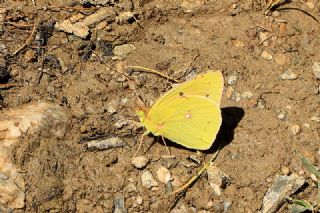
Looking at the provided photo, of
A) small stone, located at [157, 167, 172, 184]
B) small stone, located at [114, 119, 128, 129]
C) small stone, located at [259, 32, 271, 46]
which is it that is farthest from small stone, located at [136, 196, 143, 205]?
small stone, located at [259, 32, 271, 46]

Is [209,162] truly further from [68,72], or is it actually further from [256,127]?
[68,72]

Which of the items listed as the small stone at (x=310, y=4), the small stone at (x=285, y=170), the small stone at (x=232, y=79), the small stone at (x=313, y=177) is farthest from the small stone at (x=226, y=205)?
the small stone at (x=310, y=4)

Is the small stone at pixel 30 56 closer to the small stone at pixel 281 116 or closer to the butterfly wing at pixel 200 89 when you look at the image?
the butterfly wing at pixel 200 89

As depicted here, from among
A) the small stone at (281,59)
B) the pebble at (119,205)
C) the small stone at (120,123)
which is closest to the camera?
the pebble at (119,205)

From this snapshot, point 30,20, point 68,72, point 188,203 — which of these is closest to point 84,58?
point 68,72

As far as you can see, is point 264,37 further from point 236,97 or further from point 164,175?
point 164,175

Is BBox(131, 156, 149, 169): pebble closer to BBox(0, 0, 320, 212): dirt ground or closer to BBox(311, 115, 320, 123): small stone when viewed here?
BBox(0, 0, 320, 212): dirt ground

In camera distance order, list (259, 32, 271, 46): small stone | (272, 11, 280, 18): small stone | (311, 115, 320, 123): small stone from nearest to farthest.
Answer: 1. (311, 115, 320, 123): small stone
2. (259, 32, 271, 46): small stone
3. (272, 11, 280, 18): small stone
